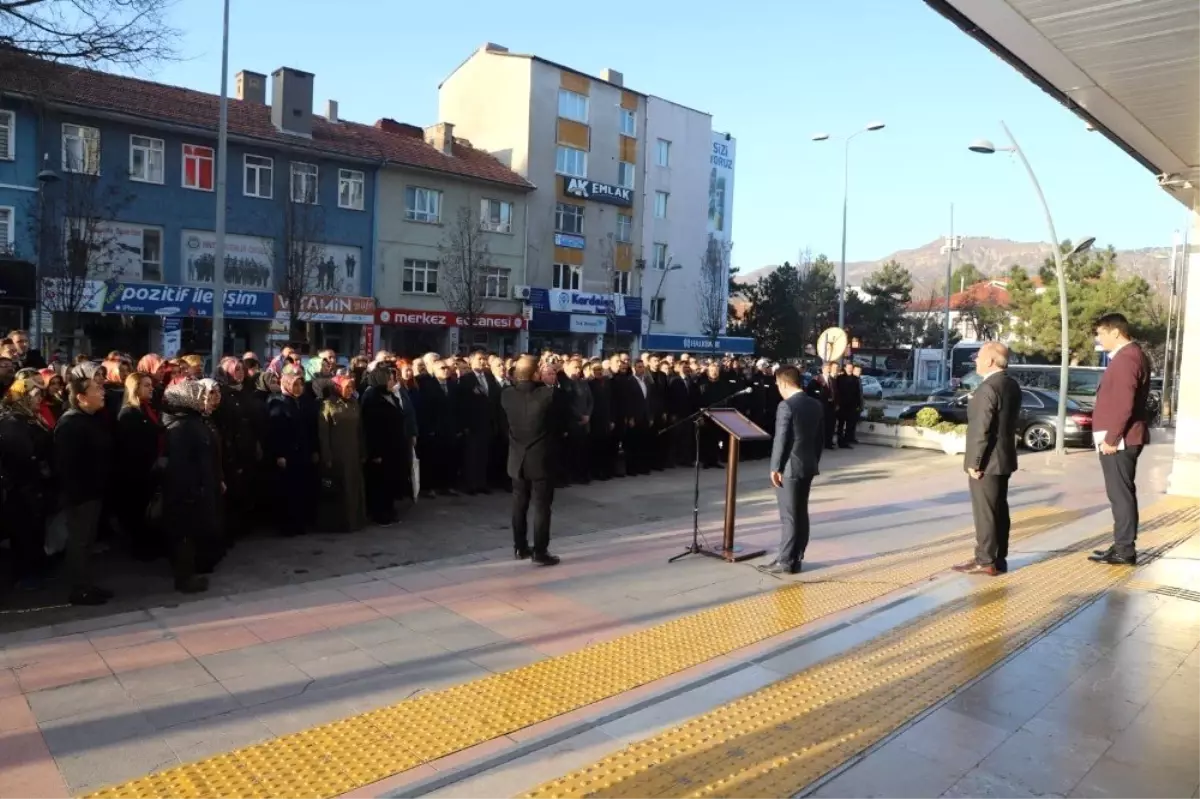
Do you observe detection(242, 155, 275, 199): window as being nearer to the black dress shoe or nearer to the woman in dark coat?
the woman in dark coat

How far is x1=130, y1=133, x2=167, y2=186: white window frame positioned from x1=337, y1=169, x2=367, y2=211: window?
6579mm

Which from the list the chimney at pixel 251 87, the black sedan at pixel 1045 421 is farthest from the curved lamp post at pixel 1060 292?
the chimney at pixel 251 87

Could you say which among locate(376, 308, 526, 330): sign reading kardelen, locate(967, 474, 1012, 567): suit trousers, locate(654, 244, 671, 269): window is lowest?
locate(967, 474, 1012, 567): suit trousers

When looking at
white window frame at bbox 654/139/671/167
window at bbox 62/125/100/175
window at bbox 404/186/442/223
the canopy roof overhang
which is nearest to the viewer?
the canopy roof overhang

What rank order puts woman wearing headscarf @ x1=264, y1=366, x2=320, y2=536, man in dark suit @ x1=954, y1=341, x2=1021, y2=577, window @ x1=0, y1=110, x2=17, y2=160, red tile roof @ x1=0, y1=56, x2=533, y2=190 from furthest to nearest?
red tile roof @ x1=0, y1=56, x2=533, y2=190
window @ x1=0, y1=110, x2=17, y2=160
woman wearing headscarf @ x1=264, y1=366, x2=320, y2=536
man in dark suit @ x1=954, y1=341, x2=1021, y2=577

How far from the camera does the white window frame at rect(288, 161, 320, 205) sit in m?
32.1

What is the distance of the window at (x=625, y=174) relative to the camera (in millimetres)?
46031

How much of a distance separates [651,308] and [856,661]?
43.4 m

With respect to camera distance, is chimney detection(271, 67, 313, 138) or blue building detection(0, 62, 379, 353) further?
chimney detection(271, 67, 313, 138)

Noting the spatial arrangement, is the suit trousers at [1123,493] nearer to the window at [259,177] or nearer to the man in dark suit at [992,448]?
the man in dark suit at [992,448]

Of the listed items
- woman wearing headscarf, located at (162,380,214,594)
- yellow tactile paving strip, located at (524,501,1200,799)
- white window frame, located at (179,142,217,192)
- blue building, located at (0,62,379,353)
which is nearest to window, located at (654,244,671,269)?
blue building, located at (0,62,379,353)

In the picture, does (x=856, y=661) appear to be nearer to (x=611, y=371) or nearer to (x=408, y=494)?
(x=408, y=494)

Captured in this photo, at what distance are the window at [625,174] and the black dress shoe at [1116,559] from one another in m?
40.6

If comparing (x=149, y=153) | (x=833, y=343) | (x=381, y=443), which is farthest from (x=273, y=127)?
(x=381, y=443)
